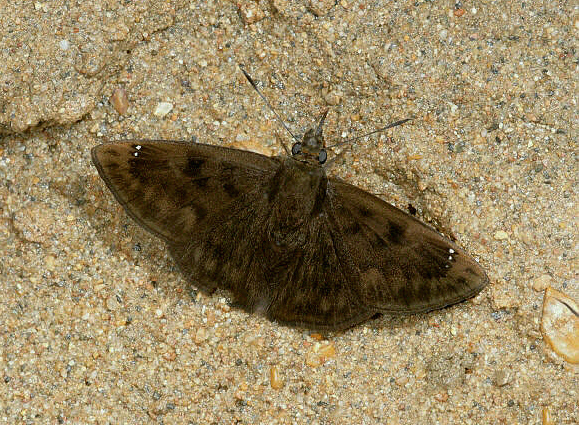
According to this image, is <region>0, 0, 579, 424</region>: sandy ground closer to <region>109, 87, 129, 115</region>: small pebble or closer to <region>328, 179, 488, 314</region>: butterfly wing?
<region>109, 87, 129, 115</region>: small pebble

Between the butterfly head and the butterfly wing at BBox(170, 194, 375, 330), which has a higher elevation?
the butterfly head

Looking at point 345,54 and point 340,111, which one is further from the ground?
point 345,54

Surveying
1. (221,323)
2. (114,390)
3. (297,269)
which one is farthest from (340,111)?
(114,390)

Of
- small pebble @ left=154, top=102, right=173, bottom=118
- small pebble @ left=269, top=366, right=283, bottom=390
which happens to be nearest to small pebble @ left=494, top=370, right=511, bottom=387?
small pebble @ left=269, top=366, right=283, bottom=390

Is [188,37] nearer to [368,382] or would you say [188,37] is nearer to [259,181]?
[259,181]

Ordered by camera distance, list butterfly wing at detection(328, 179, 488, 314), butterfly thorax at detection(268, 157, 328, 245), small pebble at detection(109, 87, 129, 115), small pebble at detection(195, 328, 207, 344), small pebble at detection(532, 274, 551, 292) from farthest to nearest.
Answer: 1. small pebble at detection(109, 87, 129, 115)
2. small pebble at detection(195, 328, 207, 344)
3. small pebble at detection(532, 274, 551, 292)
4. butterfly thorax at detection(268, 157, 328, 245)
5. butterfly wing at detection(328, 179, 488, 314)

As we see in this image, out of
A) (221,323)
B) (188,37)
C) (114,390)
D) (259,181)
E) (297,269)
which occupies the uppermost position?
(188,37)

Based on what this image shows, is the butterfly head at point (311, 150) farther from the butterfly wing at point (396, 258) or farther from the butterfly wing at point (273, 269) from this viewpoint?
the butterfly wing at point (273, 269)
